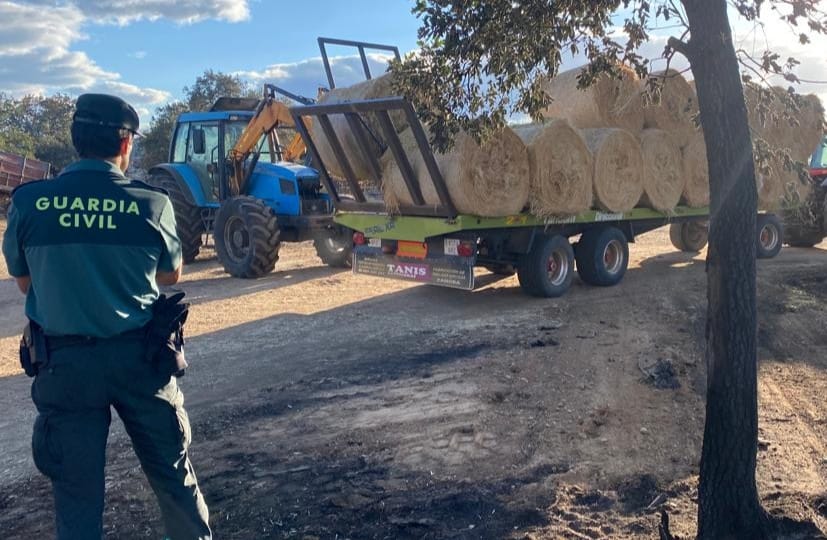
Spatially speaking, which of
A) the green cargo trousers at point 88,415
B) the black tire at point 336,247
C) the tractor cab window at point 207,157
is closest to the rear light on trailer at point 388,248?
the black tire at point 336,247

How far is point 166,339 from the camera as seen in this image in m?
2.87

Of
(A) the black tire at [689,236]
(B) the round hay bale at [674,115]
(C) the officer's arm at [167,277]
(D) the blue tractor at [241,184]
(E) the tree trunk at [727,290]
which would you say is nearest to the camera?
(C) the officer's arm at [167,277]

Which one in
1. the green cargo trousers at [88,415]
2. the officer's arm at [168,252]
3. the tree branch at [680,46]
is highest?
the tree branch at [680,46]

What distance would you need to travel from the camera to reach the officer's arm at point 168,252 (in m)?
2.98

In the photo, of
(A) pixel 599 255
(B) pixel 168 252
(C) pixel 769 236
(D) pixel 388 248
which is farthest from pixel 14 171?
(B) pixel 168 252

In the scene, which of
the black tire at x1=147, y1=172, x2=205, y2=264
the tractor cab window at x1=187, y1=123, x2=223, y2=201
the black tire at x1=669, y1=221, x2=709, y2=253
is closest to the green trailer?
the black tire at x1=669, y1=221, x2=709, y2=253

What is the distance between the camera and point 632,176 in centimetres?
961

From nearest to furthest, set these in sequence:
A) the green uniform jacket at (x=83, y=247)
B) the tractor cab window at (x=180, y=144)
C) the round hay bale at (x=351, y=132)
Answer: the green uniform jacket at (x=83, y=247) → the round hay bale at (x=351, y=132) → the tractor cab window at (x=180, y=144)

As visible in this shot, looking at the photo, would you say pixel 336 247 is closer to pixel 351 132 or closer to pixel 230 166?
pixel 230 166

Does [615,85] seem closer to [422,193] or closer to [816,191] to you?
[422,193]

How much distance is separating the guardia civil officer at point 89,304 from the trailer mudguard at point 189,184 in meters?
9.84

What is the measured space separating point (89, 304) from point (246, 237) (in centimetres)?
866

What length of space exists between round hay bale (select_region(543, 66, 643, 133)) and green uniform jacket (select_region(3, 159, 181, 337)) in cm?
745

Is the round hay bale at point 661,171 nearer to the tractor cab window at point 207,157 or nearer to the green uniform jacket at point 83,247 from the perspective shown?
the tractor cab window at point 207,157
